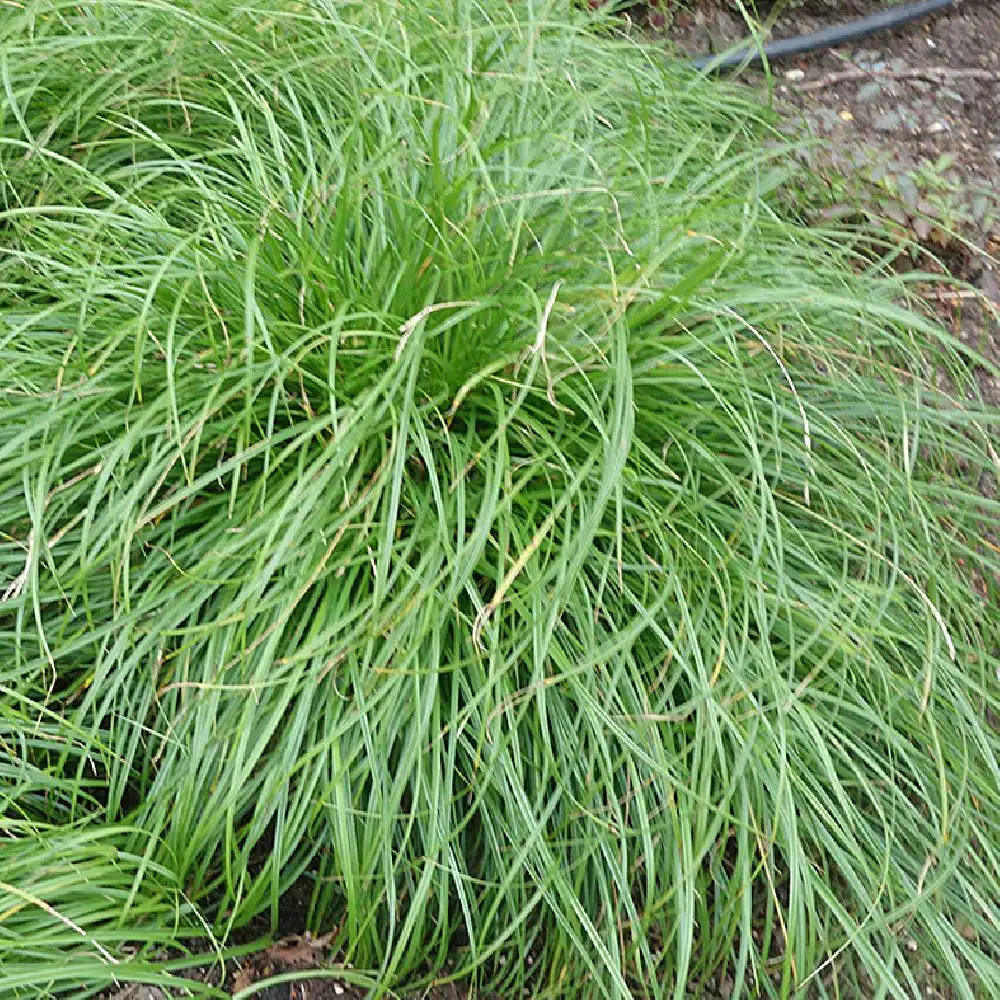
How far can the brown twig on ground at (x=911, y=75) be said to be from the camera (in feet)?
12.9

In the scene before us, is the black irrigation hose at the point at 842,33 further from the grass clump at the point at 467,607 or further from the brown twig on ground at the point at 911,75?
the grass clump at the point at 467,607

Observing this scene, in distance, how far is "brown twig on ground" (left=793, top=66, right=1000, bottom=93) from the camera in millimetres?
3924

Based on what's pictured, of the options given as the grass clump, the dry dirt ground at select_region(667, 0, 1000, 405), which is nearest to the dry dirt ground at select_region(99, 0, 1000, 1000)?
the dry dirt ground at select_region(667, 0, 1000, 405)

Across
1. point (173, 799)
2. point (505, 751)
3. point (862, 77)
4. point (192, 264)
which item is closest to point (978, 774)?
point (505, 751)

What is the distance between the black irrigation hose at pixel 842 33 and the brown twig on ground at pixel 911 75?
118 millimetres

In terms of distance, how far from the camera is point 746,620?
1.94m

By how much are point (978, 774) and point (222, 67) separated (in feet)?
6.82

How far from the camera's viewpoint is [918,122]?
379 cm

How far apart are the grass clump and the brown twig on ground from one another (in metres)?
1.80

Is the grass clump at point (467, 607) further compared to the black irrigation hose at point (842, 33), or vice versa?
the black irrigation hose at point (842, 33)

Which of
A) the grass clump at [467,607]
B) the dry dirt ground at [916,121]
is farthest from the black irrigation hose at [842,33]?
the grass clump at [467,607]

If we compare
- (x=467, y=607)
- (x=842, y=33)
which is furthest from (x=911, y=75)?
(x=467, y=607)

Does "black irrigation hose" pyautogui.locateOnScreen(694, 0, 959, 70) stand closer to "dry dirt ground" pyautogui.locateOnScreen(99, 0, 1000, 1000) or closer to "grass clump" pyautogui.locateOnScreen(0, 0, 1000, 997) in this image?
"dry dirt ground" pyautogui.locateOnScreen(99, 0, 1000, 1000)

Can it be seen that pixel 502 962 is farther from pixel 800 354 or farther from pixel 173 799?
pixel 800 354
